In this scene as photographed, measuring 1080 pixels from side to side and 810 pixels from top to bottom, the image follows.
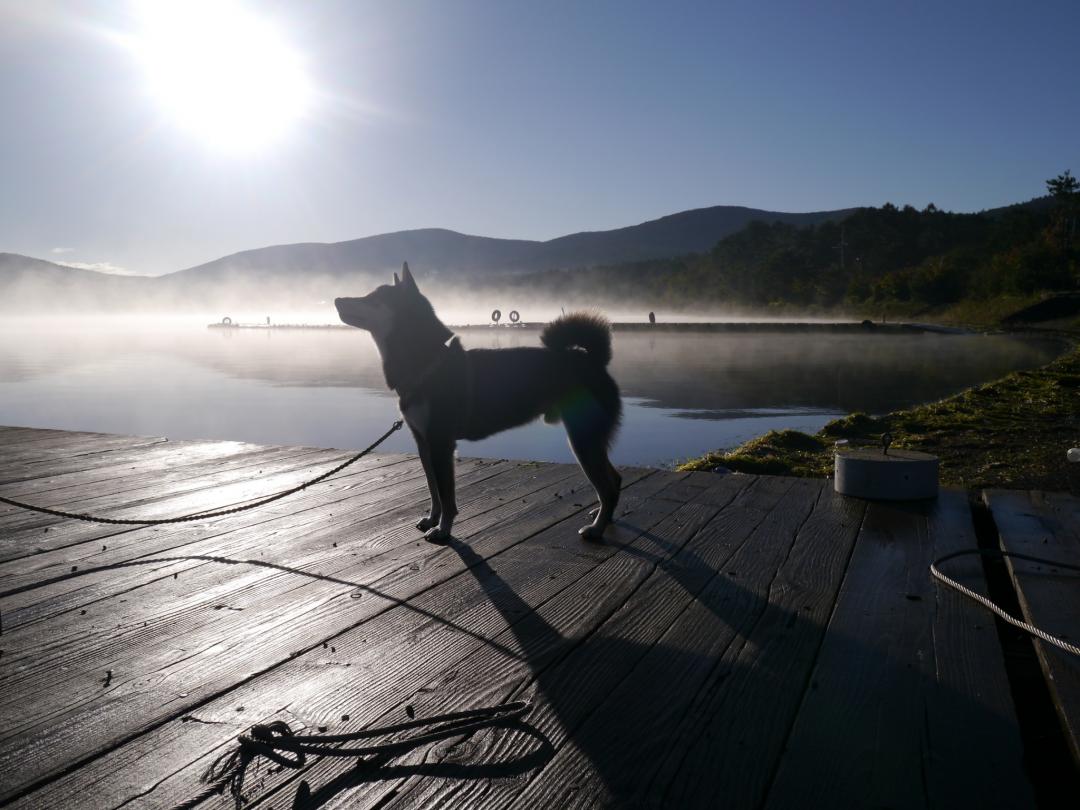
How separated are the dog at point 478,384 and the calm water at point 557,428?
4377mm

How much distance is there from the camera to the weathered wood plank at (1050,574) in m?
2.02

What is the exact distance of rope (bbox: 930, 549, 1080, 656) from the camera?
2223mm

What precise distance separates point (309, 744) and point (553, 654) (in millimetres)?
791

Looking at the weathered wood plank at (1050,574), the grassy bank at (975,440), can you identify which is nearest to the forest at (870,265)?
the grassy bank at (975,440)

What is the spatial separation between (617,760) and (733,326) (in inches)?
1573

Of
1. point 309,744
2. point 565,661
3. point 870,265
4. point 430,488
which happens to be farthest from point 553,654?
point 870,265

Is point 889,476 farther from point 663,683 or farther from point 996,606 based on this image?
point 663,683

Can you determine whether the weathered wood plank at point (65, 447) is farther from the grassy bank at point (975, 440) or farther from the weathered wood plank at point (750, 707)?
the weathered wood plank at point (750, 707)

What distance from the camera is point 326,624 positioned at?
8.55 ft

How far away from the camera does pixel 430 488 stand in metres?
3.88

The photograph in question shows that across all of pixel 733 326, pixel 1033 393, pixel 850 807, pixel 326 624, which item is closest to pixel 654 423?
pixel 1033 393

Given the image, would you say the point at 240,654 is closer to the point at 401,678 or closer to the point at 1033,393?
the point at 401,678

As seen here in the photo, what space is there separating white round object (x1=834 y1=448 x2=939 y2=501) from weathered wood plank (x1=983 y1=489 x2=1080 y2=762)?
13.5 inches

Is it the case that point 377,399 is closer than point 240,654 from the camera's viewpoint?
No
